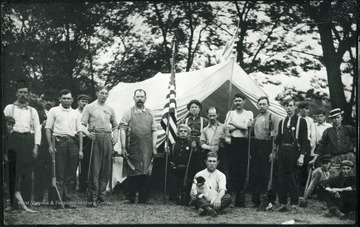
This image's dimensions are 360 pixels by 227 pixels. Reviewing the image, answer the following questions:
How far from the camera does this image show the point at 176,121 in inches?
272

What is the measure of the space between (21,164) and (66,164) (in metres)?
0.59

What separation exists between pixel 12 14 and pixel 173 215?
360 centimetres

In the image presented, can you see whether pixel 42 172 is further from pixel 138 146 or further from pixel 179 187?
pixel 179 187

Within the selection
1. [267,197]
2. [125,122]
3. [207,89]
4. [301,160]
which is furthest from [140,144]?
[301,160]

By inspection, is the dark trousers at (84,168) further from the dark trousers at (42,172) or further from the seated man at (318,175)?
the seated man at (318,175)

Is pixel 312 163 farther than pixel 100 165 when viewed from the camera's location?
Yes

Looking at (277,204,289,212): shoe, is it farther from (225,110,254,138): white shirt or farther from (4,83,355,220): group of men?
(225,110,254,138): white shirt

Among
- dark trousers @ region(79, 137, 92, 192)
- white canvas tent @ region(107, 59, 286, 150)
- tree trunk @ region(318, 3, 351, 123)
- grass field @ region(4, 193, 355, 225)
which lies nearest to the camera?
grass field @ region(4, 193, 355, 225)

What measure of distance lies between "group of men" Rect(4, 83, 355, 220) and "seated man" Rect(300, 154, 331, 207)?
3.1 inches

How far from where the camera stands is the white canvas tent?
774 centimetres

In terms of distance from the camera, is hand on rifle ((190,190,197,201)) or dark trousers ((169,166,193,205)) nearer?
hand on rifle ((190,190,197,201))

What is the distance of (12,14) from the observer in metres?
6.44

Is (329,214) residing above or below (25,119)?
below

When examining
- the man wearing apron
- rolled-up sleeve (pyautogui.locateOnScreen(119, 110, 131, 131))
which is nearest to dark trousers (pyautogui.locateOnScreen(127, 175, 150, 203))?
the man wearing apron
